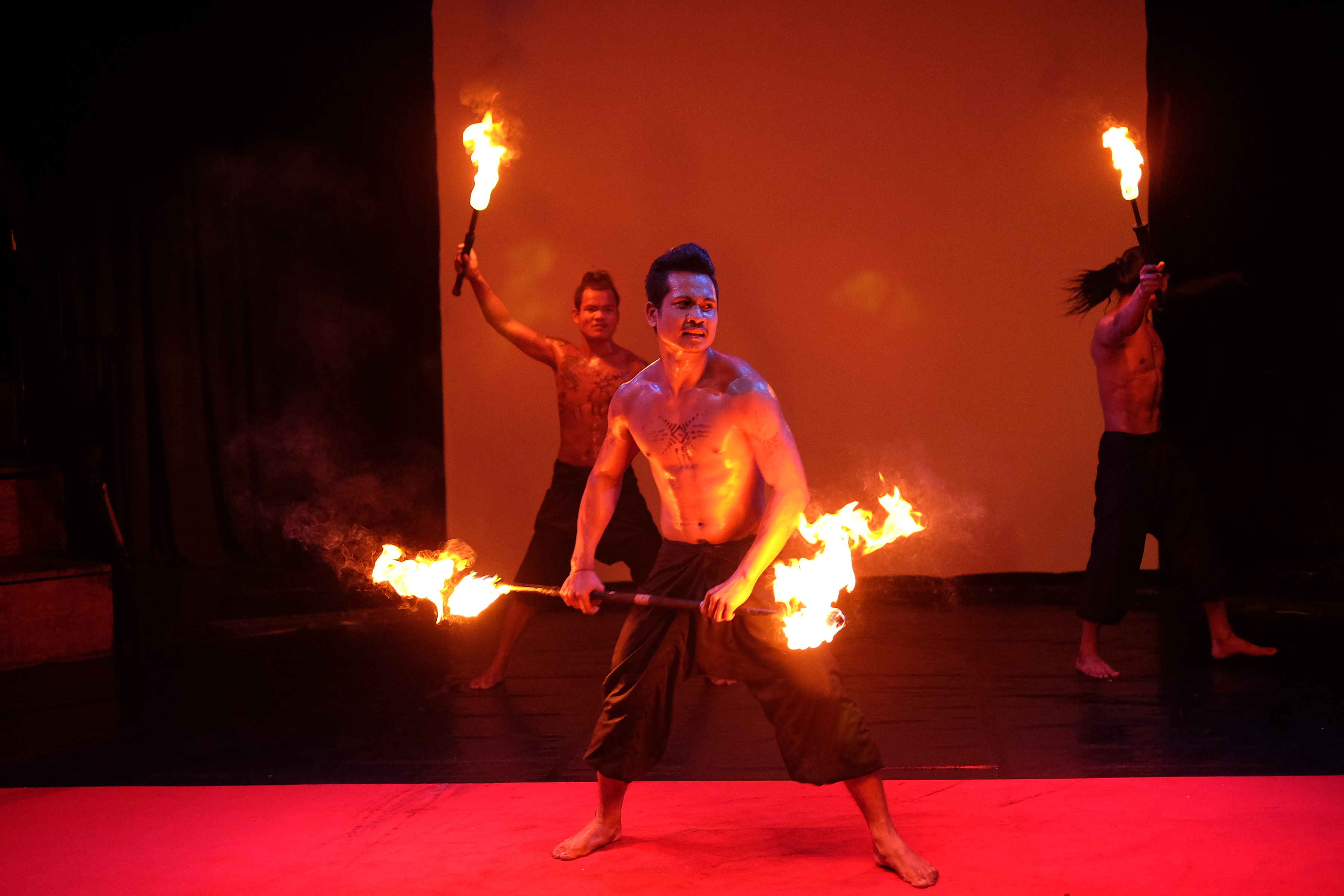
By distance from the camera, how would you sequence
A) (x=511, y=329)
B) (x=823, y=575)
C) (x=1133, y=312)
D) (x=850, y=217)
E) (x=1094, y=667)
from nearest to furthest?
(x=823, y=575) < (x=1133, y=312) < (x=1094, y=667) < (x=511, y=329) < (x=850, y=217)

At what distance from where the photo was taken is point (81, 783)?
4.02 m

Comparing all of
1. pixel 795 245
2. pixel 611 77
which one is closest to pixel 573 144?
pixel 611 77

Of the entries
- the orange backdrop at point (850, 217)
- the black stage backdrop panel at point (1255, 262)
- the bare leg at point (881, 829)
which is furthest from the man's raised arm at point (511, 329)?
the black stage backdrop panel at point (1255, 262)

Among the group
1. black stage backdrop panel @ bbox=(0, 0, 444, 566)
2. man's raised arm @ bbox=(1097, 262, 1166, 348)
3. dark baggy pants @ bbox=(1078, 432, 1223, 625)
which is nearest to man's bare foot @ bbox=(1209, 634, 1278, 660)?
dark baggy pants @ bbox=(1078, 432, 1223, 625)

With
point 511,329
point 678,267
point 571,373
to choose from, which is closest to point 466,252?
point 511,329

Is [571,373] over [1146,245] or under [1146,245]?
under

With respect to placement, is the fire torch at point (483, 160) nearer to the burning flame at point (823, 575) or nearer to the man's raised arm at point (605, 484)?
the man's raised arm at point (605, 484)

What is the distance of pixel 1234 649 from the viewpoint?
17.5 feet

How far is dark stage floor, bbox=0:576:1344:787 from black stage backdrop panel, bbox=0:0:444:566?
0.77 metres

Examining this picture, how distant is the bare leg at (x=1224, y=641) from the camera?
5340mm

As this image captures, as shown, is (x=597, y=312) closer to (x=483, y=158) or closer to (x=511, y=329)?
(x=511, y=329)

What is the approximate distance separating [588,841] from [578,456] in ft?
7.96

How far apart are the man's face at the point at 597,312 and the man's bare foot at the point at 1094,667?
2.61m

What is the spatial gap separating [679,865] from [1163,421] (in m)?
5.01
